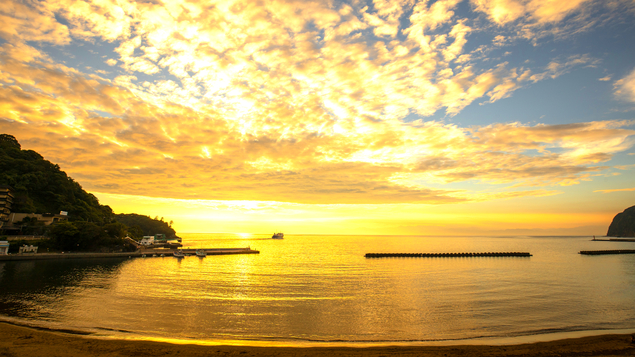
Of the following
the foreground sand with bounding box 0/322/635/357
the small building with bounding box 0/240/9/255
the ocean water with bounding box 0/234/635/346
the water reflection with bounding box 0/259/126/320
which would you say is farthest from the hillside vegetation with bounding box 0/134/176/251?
the foreground sand with bounding box 0/322/635/357

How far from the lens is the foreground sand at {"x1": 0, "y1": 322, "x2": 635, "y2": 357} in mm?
18547

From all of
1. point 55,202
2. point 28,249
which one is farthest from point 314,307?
point 55,202

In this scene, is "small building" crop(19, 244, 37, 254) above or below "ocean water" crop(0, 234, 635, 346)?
above

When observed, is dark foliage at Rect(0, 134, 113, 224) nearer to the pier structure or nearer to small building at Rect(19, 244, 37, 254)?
the pier structure

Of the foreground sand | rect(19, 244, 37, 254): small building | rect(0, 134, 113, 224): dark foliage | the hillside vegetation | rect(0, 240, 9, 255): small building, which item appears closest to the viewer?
the foreground sand

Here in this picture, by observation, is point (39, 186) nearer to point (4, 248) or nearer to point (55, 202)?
point (55, 202)

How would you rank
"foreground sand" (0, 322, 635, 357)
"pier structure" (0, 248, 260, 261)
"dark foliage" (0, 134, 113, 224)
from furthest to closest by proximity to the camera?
"dark foliage" (0, 134, 113, 224) < "pier structure" (0, 248, 260, 261) < "foreground sand" (0, 322, 635, 357)

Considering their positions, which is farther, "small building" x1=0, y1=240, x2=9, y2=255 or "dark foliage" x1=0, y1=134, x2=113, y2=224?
"dark foliage" x1=0, y1=134, x2=113, y2=224

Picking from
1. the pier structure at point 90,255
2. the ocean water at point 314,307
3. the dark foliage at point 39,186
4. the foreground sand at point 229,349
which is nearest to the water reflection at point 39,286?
the ocean water at point 314,307

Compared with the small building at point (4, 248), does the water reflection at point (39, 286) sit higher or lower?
lower

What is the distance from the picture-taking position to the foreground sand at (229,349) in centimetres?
1855

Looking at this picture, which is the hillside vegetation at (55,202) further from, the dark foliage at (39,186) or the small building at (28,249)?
the small building at (28,249)

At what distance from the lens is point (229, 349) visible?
19750 mm

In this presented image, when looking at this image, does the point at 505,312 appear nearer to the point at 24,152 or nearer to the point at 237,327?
the point at 237,327
